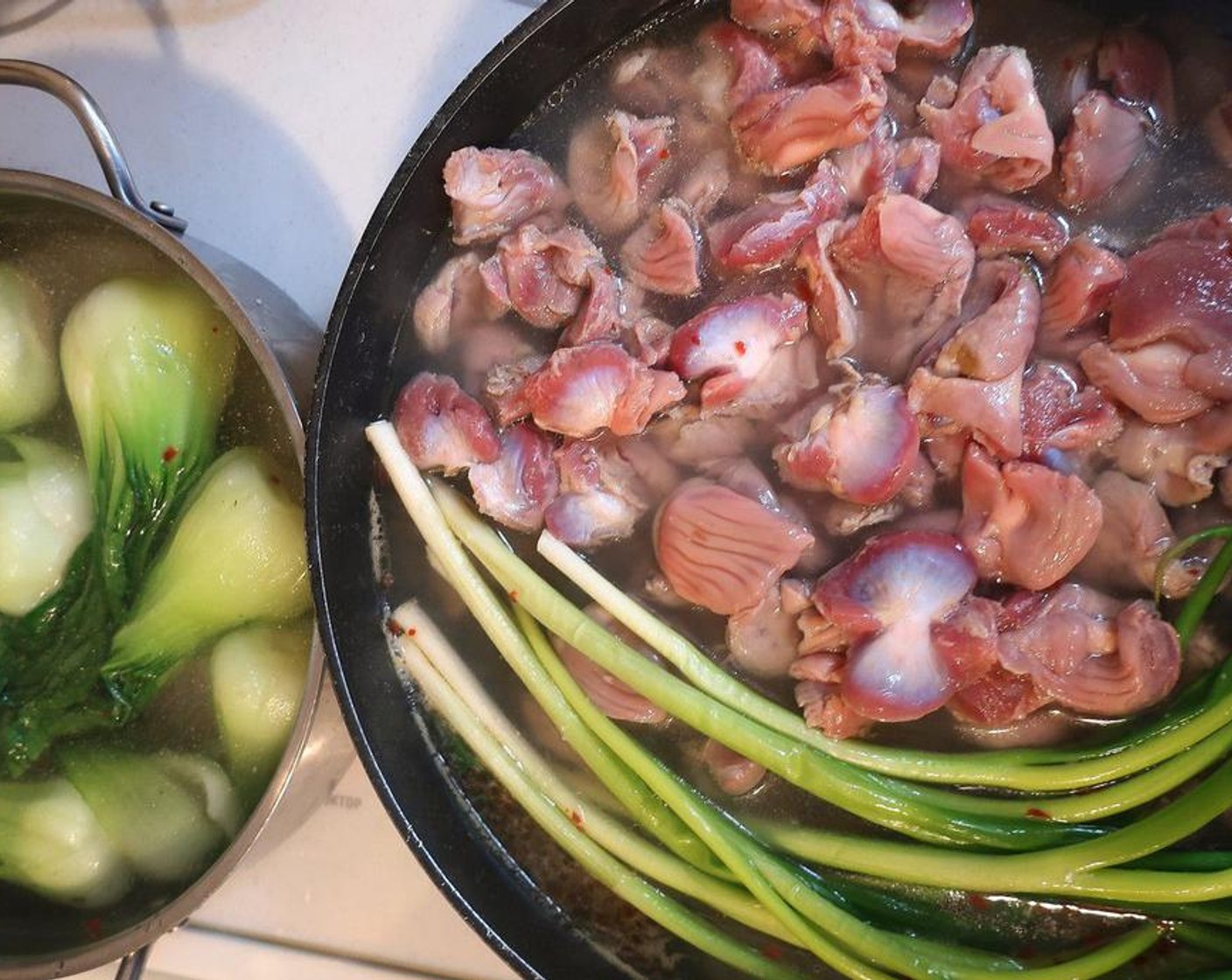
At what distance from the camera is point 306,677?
4.80 ft

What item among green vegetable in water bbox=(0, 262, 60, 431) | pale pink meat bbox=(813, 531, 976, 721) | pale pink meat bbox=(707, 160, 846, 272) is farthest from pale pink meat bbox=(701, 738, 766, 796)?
green vegetable in water bbox=(0, 262, 60, 431)

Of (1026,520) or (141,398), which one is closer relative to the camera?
(1026,520)

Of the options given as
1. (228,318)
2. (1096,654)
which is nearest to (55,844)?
(228,318)

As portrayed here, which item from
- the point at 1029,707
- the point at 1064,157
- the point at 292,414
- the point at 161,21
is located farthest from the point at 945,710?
the point at 161,21

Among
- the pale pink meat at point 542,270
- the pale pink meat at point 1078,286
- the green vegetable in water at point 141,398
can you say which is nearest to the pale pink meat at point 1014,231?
the pale pink meat at point 1078,286

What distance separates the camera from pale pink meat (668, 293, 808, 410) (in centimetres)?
141

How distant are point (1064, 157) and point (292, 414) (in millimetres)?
1059

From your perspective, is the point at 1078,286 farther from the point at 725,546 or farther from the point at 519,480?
the point at 519,480

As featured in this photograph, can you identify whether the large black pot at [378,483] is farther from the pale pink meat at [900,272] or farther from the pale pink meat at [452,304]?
the pale pink meat at [900,272]

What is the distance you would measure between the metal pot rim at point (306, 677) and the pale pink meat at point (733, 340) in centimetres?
52

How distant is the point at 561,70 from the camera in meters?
1.53

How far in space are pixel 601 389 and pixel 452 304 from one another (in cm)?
29

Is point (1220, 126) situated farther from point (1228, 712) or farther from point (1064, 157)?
point (1228, 712)

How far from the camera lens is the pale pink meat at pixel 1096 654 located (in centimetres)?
133
